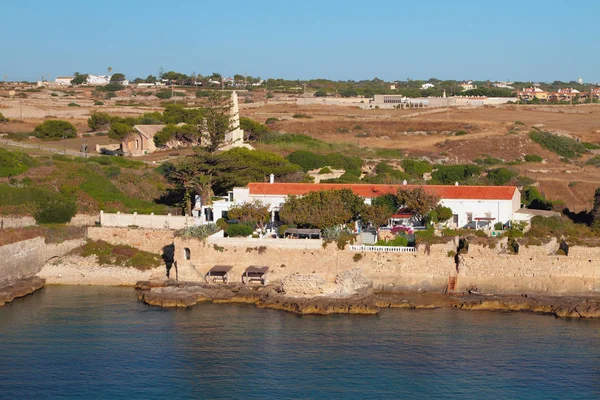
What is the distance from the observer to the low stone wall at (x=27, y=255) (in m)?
31.6

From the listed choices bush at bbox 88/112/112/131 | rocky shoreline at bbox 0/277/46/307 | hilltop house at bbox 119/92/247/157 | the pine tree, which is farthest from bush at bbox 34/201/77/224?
bush at bbox 88/112/112/131

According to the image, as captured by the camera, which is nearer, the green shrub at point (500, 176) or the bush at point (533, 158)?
the green shrub at point (500, 176)

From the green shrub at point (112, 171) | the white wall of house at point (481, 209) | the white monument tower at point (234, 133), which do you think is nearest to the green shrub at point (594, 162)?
the white monument tower at point (234, 133)

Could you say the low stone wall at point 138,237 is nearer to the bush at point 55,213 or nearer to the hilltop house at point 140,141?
the bush at point 55,213

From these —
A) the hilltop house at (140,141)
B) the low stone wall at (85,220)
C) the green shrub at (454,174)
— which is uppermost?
the hilltop house at (140,141)

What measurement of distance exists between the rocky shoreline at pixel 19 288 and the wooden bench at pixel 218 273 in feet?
20.1

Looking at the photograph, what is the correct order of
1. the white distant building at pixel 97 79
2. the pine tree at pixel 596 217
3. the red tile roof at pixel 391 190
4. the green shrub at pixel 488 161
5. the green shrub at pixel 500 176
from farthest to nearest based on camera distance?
the white distant building at pixel 97 79 → the green shrub at pixel 488 161 → the green shrub at pixel 500 176 → the red tile roof at pixel 391 190 → the pine tree at pixel 596 217

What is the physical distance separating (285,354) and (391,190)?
43.0 feet

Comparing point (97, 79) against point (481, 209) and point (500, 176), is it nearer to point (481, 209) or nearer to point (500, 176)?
point (500, 176)

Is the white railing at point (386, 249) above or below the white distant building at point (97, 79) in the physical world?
below

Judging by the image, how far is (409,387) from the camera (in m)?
21.7

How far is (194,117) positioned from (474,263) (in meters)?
39.9

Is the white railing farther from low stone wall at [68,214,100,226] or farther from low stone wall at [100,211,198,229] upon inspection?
low stone wall at [68,214,100,226]

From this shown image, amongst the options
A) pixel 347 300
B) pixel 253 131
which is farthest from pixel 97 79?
pixel 347 300
